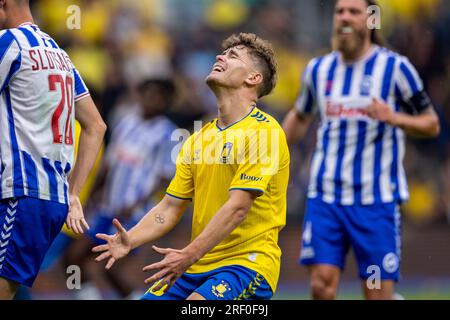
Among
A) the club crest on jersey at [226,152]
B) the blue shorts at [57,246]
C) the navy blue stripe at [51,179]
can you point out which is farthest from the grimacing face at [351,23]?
the blue shorts at [57,246]

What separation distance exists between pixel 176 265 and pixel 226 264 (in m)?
0.43

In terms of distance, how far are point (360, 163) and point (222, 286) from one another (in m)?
2.54

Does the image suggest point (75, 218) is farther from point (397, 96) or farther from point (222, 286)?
point (397, 96)

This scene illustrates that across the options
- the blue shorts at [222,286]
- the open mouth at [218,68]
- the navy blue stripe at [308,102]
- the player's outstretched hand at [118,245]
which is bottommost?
the blue shorts at [222,286]

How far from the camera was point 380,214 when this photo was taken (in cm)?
697

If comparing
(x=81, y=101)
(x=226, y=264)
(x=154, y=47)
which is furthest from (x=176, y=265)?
(x=154, y=47)

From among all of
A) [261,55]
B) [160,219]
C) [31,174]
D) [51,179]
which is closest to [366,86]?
[261,55]

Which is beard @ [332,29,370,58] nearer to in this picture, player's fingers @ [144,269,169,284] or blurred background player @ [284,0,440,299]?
blurred background player @ [284,0,440,299]

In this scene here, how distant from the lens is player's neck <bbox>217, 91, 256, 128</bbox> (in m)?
5.14

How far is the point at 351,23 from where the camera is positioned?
703 centimetres

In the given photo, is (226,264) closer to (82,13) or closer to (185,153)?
(185,153)

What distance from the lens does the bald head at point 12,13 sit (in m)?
4.95

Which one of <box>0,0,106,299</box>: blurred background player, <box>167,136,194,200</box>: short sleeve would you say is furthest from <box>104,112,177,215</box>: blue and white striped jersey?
<box>0,0,106,299</box>: blurred background player

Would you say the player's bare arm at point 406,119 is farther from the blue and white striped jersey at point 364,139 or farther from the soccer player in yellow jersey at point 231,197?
the soccer player in yellow jersey at point 231,197
